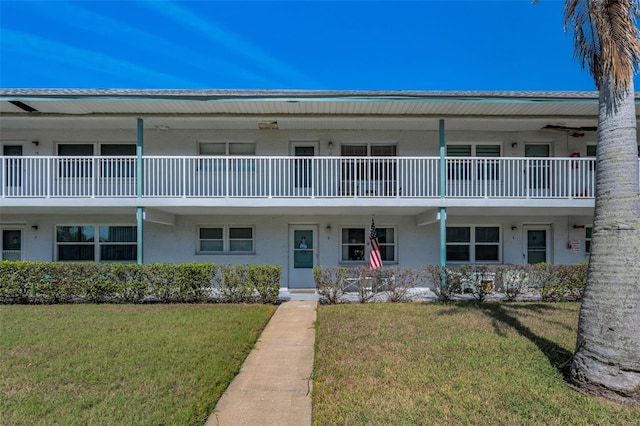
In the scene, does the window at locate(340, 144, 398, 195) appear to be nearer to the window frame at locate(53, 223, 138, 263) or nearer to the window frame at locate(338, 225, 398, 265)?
the window frame at locate(338, 225, 398, 265)

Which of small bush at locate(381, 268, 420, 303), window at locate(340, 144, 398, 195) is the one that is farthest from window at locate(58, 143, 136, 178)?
small bush at locate(381, 268, 420, 303)

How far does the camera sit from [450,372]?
498cm

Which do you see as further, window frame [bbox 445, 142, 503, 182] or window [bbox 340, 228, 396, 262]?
window [bbox 340, 228, 396, 262]

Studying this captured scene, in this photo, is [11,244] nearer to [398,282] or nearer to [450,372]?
[398,282]

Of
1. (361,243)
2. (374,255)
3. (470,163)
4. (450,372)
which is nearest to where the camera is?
(450,372)

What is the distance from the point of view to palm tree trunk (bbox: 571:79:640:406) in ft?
14.1

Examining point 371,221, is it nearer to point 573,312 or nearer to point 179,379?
point 573,312

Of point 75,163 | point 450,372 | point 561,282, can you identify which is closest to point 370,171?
point 561,282

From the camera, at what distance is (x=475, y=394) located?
433cm

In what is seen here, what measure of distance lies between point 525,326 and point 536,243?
678 cm

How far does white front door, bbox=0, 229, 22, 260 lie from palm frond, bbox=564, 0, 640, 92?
1597 centimetres

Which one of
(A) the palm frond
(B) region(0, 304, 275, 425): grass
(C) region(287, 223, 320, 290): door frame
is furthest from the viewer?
(C) region(287, 223, 320, 290): door frame

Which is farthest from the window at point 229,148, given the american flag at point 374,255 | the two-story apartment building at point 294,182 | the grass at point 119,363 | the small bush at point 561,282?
the small bush at point 561,282

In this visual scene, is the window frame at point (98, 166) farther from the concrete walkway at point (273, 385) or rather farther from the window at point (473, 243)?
the window at point (473, 243)
